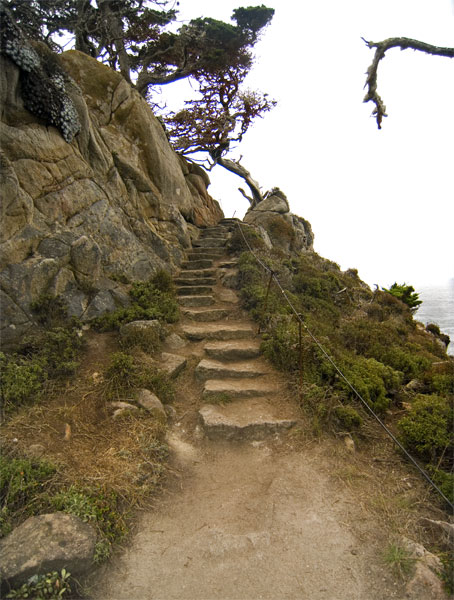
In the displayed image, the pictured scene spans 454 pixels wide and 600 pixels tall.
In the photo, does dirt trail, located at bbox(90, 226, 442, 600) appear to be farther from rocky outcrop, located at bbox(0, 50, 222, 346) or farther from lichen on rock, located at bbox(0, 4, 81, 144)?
lichen on rock, located at bbox(0, 4, 81, 144)

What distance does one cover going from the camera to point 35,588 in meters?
2.74

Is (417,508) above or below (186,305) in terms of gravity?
below

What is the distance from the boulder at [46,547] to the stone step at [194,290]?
23.2ft

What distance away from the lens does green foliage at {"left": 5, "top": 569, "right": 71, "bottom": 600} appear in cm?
270

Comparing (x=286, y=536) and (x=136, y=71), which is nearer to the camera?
(x=286, y=536)

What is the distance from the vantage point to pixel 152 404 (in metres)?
5.22

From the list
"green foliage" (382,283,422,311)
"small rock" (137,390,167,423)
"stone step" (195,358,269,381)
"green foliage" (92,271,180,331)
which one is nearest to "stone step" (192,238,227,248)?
"green foliage" (92,271,180,331)

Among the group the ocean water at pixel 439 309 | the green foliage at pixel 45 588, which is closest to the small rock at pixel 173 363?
the green foliage at pixel 45 588

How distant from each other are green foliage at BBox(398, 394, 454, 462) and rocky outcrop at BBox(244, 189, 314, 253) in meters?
11.0

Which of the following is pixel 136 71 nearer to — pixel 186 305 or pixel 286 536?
pixel 186 305

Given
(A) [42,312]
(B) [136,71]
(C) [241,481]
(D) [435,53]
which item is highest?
(B) [136,71]

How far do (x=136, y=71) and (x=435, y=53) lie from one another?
16393 millimetres

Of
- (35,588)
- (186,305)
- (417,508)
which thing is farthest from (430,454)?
(186,305)

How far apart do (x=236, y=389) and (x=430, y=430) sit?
311 cm
